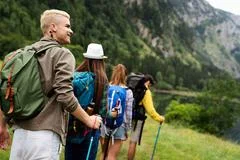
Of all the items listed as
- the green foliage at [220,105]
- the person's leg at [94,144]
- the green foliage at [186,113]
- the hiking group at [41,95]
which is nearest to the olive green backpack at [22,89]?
the hiking group at [41,95]

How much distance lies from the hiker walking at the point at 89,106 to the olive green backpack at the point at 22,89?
163cm

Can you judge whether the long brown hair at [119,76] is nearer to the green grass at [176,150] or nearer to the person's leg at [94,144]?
the person's leg at [94,144]

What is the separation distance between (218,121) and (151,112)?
66215 mm

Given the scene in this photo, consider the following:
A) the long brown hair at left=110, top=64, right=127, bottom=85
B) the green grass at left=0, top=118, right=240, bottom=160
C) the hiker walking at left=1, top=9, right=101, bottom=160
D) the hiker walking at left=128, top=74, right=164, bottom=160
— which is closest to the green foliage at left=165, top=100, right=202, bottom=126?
the green grass at left=0, top=118, right=240, bottom=160

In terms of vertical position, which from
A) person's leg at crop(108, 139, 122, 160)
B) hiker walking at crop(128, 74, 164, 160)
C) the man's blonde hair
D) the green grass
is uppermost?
the man's blonde hair

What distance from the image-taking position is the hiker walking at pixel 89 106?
5742 mm

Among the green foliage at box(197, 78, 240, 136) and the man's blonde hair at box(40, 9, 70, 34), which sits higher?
the man's blonde hair at box(40, 9, 70, 34)

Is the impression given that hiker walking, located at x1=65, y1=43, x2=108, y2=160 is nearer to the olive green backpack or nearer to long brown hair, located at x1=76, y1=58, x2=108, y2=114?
long brown hair, located at x1=76, y1=58, x2=108, y2=114

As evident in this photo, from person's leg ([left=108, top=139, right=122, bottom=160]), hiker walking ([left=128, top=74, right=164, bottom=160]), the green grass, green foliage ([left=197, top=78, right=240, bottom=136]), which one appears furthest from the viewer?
green foliage ([left=197, top=78, right=240, bottom=136])

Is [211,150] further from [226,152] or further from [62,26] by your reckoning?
[62,26]

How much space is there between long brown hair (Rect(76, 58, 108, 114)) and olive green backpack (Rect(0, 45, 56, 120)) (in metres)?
1.69

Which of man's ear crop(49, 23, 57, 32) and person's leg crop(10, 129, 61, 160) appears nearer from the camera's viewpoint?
person's leg crop(10, 129, 61, 160)

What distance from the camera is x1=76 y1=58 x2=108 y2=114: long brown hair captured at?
5.74 meters

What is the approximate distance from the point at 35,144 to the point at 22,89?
0.48 metres
